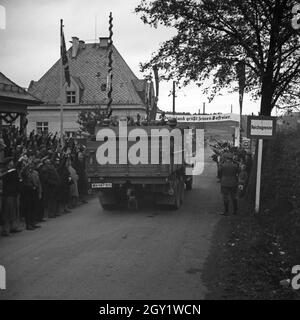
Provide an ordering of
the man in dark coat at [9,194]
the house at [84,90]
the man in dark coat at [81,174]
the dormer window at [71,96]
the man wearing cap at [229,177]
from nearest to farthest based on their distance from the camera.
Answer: the man in dark coat at [9,194] → the man wearing cap at [229,177] → the man in dark coat at [81,174] → the house at [84,90] → the dormer window at [71,96]

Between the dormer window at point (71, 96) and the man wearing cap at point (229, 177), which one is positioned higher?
the dormer window at point (71, 96)

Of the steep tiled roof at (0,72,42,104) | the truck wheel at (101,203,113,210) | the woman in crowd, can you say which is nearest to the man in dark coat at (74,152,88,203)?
the woman in crowd

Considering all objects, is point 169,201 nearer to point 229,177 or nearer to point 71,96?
point 229,177

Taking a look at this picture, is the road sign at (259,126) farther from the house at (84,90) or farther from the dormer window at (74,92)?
the dormer window at (74,92)

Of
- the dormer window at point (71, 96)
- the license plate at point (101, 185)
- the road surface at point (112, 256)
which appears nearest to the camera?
the road surface at point (112, 256)

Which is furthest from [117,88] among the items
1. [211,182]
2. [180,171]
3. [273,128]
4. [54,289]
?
[54,289]

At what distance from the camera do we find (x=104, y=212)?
13.3 metres

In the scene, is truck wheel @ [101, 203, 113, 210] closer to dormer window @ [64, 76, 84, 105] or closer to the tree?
the tree

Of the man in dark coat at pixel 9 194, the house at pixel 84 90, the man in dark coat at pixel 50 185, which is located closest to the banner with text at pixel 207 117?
the house at pixel 84 90

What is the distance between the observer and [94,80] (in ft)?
145

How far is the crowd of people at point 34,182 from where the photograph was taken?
10281mm

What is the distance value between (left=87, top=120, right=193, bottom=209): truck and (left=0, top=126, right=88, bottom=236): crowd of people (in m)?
0.95

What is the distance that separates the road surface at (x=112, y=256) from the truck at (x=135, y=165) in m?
0.69
